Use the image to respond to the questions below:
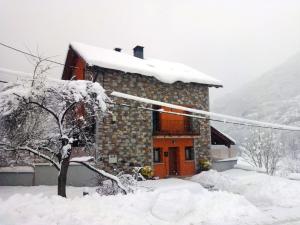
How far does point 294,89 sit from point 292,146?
142 ft

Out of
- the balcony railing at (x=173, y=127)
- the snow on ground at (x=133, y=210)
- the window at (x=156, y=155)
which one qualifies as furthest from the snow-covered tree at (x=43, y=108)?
the balcony railing at (x=173, y=127)

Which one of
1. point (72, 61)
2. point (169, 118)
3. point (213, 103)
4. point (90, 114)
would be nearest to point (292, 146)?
point (169, 118)

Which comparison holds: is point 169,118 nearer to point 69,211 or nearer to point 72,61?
point 72,61

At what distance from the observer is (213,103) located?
105312mm

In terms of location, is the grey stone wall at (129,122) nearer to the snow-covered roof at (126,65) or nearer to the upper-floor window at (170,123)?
the snow-covered roof at (126,65)

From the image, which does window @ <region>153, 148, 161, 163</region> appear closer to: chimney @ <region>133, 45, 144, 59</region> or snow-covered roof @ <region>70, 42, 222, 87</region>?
snow-covered roof @ <region>70, 42, 222, 87</region>

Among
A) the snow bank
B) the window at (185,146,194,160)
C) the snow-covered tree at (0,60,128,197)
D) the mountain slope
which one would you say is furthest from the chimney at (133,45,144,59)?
the mountain slope

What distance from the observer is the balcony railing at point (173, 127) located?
17.6 m

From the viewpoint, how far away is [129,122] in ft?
53.6

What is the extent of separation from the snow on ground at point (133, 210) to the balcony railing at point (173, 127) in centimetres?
817

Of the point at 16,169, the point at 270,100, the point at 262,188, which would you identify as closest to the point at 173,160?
the point at 262,188

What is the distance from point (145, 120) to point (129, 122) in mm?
1067

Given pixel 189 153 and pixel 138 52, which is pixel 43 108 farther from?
pixel 138 52

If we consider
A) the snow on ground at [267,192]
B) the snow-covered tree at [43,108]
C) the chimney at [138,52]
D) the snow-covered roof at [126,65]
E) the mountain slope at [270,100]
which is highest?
the mountain slope at [270,100]
